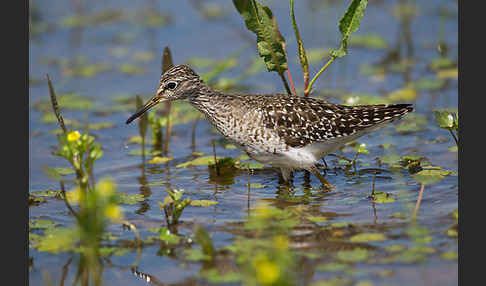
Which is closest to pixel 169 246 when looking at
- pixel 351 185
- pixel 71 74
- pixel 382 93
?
pixel 351 185

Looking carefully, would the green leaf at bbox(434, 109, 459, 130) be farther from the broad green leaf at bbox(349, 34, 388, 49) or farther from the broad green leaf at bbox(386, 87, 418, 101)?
the broad green leaf at bbox(349, 34, 388, 49)

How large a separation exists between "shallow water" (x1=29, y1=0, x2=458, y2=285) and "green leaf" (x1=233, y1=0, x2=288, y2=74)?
6.00 ft

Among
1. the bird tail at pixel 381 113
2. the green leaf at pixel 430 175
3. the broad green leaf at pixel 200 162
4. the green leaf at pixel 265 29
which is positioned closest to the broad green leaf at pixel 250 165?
the broad green leaf at pixel 200 162

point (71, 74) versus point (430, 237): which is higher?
point (71, 74)

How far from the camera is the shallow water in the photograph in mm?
7555

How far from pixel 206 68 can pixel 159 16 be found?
3.75 m

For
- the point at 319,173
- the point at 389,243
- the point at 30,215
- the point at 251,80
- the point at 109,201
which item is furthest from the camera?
the point at 251,80

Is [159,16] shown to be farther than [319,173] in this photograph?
Yes

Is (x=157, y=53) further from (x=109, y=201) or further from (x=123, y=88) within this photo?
(x=109, y=201)

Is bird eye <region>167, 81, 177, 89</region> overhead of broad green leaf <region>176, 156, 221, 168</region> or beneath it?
overhead

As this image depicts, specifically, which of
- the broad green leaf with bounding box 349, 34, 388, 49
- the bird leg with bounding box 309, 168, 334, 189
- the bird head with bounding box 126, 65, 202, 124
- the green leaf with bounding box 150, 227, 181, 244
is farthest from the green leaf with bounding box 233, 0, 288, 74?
the broad green leaf with bounding box 349, 34, 388, 49

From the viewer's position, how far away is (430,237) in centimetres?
765

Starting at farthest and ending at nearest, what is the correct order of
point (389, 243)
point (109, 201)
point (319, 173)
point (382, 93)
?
point (382, 93), point (319, 173), point (389, 243), point (109, 201)

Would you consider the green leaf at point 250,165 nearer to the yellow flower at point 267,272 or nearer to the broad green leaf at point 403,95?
the broad green leaf at point 403,95
